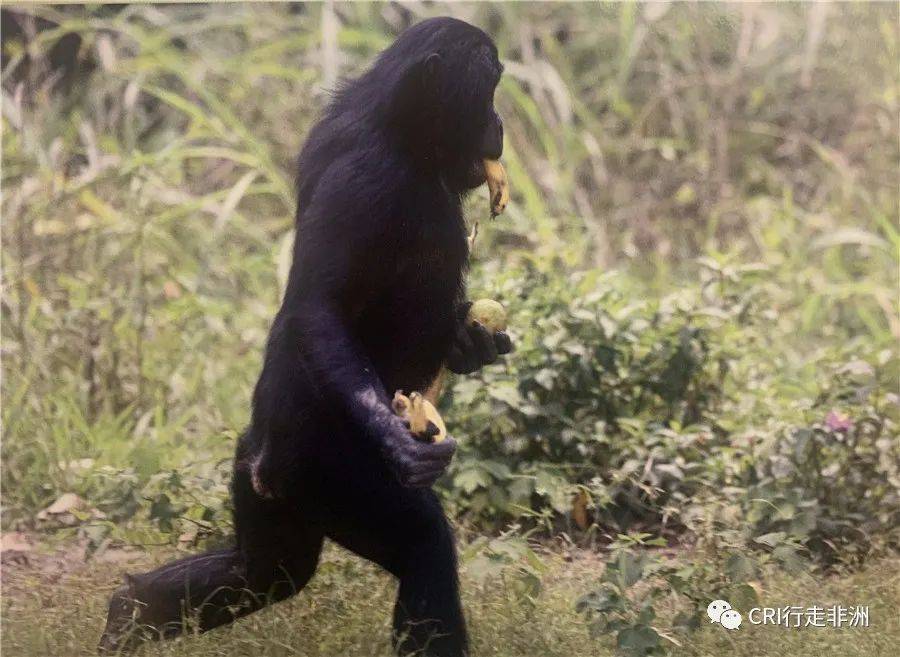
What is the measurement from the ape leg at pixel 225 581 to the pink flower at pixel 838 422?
197 centimetres

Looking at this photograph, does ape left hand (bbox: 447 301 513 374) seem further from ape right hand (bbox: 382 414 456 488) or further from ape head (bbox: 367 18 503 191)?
ape right hand (bbox: 382 414 456 488)

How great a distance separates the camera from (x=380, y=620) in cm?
401

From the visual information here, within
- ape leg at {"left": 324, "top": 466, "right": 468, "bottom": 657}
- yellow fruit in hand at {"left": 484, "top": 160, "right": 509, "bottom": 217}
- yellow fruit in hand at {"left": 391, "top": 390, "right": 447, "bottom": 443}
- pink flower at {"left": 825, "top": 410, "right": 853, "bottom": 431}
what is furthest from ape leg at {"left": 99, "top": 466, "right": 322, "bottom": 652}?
pink flower at {"left": 825, "top": 410, "right": 853, "bottom": 431}

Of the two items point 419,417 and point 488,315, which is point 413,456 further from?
point 488,315

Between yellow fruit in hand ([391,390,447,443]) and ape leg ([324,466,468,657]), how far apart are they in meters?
0.28

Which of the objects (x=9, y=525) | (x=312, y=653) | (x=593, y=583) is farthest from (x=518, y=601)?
(x=9, y=525)

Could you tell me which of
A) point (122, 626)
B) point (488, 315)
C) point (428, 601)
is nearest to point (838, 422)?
point (488, 315)

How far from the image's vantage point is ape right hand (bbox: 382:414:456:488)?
3.14m

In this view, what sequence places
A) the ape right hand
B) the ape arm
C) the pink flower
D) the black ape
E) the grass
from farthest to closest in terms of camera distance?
the pink flower, the grass, the black ape, the ape arm, the ape right hand

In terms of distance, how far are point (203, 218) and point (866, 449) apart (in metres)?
3.50

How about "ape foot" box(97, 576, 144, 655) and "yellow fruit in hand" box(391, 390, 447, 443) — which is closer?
"yellow fruit in hand" box(391, 390, 447, 443)

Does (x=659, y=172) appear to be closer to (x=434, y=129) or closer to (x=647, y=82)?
(x=647, y=82)

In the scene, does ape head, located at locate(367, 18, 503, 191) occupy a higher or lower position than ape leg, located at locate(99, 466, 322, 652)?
higher

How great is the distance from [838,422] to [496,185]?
5.81ft
